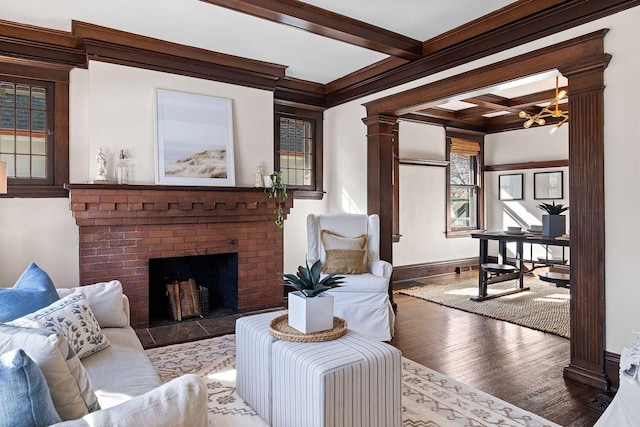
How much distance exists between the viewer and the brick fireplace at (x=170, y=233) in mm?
3732

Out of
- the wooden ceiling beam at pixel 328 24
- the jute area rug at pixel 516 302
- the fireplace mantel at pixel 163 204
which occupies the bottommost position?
the jute area rug at pixel 516 302

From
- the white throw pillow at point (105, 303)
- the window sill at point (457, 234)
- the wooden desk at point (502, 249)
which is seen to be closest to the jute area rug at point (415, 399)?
the white throw pillow at point (105, 303)

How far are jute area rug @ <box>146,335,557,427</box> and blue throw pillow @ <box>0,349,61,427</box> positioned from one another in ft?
4.42

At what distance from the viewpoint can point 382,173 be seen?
4.77 metres

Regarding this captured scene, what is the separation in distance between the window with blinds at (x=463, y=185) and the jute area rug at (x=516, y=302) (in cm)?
130

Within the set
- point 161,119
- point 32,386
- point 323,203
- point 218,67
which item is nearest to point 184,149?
point 161,119

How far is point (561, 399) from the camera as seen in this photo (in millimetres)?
2568

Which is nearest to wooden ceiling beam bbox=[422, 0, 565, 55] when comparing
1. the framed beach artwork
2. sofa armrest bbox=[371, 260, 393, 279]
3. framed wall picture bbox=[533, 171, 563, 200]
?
sofa armrest bbox=[371, 260, 393, 279]

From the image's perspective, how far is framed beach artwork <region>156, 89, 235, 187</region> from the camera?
161 inches

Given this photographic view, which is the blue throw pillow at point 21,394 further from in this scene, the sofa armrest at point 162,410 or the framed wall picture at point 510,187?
the framed wall picture at point 510,187

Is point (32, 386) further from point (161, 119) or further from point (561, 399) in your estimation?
point (161, 119)

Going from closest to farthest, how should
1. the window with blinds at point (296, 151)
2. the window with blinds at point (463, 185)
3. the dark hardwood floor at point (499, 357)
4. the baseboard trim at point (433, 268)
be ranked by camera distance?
the dark hardwood floor at point (499, 357)
the window with blinds at point (296, 151)
the baseboard trim at point (433, 268)
the window with blinds at point (463, 185)

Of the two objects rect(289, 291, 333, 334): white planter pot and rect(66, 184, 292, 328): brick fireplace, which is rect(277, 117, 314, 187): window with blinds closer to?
rect(66, 184, 292, 328): brick fireplace

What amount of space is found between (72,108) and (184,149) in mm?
1085
